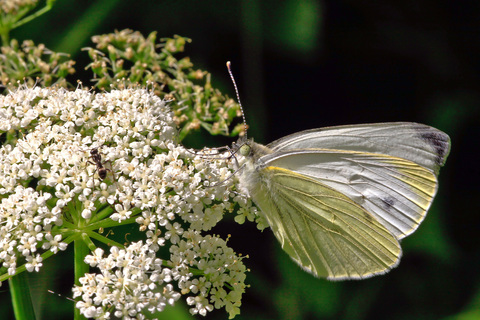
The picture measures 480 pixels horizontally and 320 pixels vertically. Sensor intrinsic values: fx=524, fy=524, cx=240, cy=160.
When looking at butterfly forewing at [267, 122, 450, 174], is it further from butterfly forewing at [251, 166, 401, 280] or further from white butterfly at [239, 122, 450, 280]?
butterfly forewing at [251, 166, 401, 280]

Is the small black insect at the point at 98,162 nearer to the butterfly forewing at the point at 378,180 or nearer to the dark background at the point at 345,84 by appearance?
the butterfly forewing at the point at 378,180

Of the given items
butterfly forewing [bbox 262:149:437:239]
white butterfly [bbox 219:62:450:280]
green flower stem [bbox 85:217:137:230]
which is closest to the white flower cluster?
green flower stem [bbox 85:217:137:230]

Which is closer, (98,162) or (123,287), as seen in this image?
(123,287)

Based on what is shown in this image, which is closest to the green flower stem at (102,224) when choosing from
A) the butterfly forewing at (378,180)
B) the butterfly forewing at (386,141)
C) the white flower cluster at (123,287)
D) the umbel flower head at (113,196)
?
the umbel flower head at (113,196)

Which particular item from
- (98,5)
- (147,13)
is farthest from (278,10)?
(98,5)

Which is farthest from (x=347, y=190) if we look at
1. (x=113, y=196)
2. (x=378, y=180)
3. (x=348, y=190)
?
(x=113, y=196)

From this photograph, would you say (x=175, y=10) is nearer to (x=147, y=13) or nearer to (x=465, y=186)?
(x=147, y=13)

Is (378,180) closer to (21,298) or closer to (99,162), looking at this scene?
(99,162)
